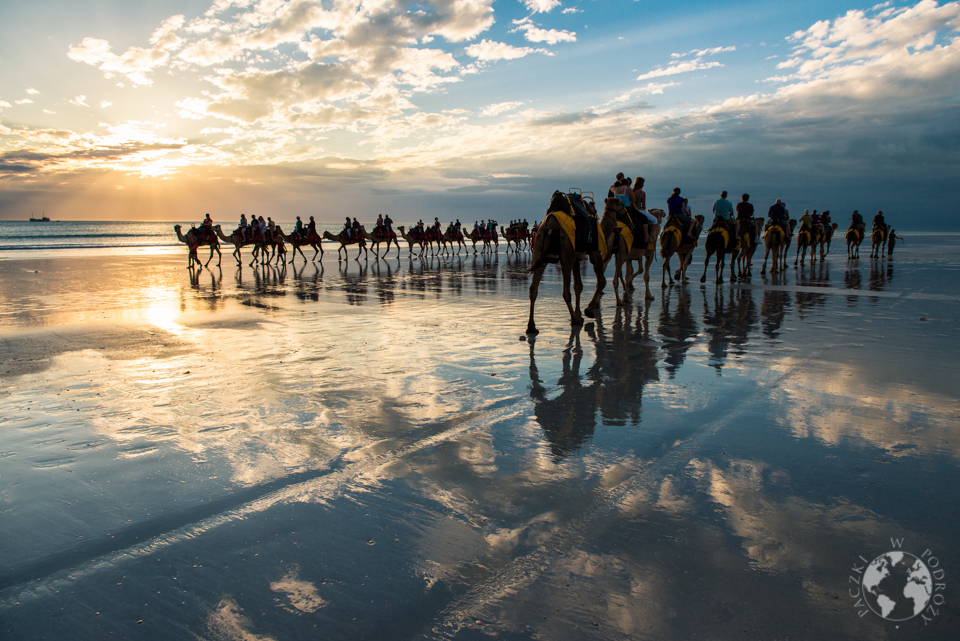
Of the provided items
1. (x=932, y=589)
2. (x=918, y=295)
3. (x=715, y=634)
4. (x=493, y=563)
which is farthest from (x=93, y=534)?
(x=918, y=295)

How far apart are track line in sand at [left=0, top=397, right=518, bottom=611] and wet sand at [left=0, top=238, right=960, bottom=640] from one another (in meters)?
0.02

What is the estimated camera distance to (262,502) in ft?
10.5

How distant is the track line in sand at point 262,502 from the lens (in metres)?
2.48

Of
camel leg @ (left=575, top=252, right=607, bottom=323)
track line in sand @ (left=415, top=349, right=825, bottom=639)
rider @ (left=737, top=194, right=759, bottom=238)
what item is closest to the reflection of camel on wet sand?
track line in sand @ (left=415, top=349, right=825, bottom=639)

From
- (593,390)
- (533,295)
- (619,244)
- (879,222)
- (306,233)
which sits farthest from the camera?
(306,233)

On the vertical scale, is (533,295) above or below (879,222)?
below

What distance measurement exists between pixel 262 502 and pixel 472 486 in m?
1.21

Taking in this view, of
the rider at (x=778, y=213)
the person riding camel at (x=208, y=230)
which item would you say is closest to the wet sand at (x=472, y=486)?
the rider at (x=778, y=213)

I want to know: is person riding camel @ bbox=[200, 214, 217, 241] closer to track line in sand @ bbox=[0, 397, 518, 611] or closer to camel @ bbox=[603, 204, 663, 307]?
camel @ bbox=[603, 204, 663, 307]

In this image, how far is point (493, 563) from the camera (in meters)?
2.57

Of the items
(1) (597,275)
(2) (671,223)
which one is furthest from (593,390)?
(2) (671,223)

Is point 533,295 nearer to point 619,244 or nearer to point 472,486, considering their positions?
point 619,244

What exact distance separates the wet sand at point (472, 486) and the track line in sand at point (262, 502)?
0.02m

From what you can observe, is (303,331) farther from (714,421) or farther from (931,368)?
(931,368)
